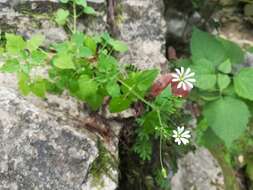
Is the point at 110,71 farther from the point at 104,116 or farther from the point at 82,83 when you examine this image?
the point at 104,116

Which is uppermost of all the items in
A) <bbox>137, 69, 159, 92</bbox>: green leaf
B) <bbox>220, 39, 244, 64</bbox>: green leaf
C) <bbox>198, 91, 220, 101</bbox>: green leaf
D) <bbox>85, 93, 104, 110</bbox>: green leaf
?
<bbox>137, 69, 159, 92</bbox>: green leaf

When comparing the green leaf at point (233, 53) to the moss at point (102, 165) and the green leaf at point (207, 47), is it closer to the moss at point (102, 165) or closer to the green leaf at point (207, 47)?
the green leaf at point (207, 47)

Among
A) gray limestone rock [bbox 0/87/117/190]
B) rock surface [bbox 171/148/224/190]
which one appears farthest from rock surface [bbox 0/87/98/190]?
rock surface [bbox 171/148/224/190]

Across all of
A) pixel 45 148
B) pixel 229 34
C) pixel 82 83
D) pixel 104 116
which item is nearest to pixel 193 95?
pixel 104 116

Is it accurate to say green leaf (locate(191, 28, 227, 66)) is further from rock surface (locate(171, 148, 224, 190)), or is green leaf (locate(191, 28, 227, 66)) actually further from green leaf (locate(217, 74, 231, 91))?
rock surface (locate(171, 148, 224, 190))

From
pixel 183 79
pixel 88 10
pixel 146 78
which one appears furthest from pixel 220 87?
pixel 88 10

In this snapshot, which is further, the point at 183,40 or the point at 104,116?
the point at 183,40
